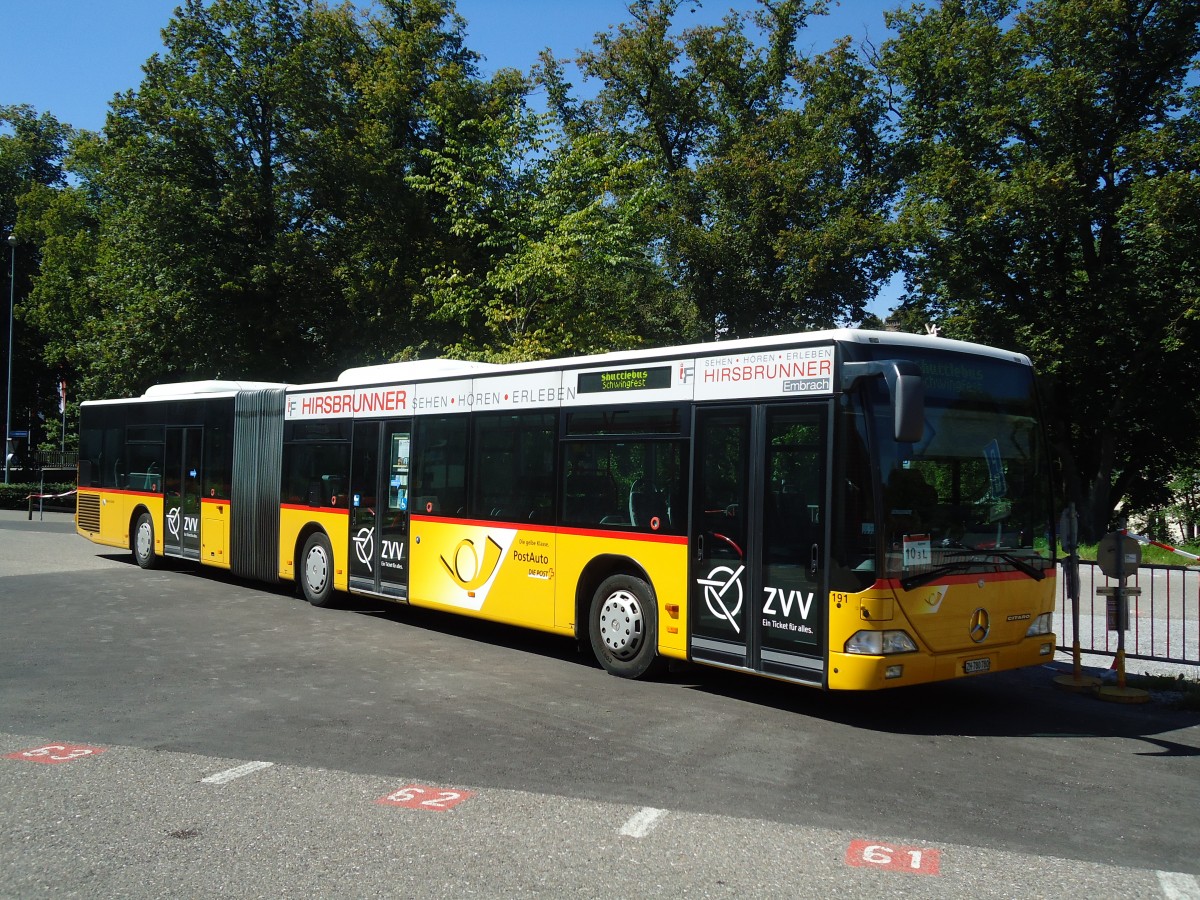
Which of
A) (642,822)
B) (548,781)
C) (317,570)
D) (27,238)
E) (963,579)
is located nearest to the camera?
(642,822)

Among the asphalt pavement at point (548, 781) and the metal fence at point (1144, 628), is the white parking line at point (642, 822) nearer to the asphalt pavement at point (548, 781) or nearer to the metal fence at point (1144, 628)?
the asphalt pavement at point (548, 781)

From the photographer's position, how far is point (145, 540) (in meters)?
18.1

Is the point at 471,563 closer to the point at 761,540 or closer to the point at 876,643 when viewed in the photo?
the point at 761,540

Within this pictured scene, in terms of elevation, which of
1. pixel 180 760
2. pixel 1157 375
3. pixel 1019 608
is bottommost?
pixel 180 760

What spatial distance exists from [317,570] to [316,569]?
3 centimetres

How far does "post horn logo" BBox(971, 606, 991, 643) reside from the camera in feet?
26.2

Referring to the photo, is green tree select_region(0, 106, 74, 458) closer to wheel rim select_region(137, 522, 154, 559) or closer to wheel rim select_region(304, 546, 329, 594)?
wheel rim select_region(137, 522, 154, 559)

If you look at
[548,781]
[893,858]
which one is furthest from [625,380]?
[893,858]

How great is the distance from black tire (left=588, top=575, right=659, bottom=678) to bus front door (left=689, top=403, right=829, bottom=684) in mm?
582

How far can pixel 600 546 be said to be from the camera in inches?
382

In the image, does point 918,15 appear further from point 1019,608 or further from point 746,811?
point 746,811

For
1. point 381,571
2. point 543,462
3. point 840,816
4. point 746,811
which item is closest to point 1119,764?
point 840,816

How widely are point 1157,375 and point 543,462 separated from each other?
1057 inches

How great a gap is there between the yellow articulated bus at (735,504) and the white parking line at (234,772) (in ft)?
12.3
